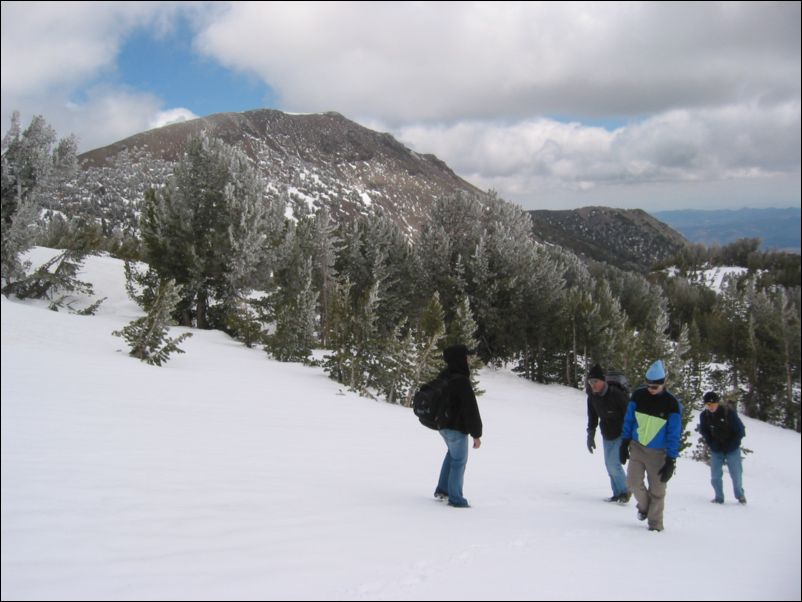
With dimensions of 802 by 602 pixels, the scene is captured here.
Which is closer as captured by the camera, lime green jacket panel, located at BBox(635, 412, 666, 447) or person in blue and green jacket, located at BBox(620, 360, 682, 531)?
person in blue and green jacket, located at BBox(620, 360, 682, 531)

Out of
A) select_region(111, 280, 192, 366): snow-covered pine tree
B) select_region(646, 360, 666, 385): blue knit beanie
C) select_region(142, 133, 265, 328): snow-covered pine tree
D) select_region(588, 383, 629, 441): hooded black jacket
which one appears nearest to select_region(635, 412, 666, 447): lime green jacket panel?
select_region(646, 360, 666, 385): blue knit beanie

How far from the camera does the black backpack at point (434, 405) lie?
6309 mm

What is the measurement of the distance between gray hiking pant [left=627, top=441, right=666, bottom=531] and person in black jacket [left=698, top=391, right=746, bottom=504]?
161 inches

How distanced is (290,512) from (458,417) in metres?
2.13

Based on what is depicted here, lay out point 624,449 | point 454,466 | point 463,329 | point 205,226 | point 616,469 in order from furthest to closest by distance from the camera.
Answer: point 205,226, point 463,329, point 616,469, point 624,449, point 454,466

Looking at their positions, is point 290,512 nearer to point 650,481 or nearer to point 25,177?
point 650,481

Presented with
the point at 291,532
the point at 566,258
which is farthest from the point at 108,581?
the point at 566,258

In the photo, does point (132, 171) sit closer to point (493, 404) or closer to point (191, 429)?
point (493, 404)

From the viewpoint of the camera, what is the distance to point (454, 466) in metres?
6.53

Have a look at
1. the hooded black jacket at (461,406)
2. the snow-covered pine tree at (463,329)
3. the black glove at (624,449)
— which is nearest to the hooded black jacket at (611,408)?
the black glove at (624,449)

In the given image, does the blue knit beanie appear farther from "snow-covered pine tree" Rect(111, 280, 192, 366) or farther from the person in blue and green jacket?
"snow-covered pine tree" Rect(111, 280, 192, 366)

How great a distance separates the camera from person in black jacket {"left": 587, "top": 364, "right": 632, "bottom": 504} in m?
8.20

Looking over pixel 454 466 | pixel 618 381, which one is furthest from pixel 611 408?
pixel 454 466

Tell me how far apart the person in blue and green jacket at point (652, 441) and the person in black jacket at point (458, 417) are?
223cm
